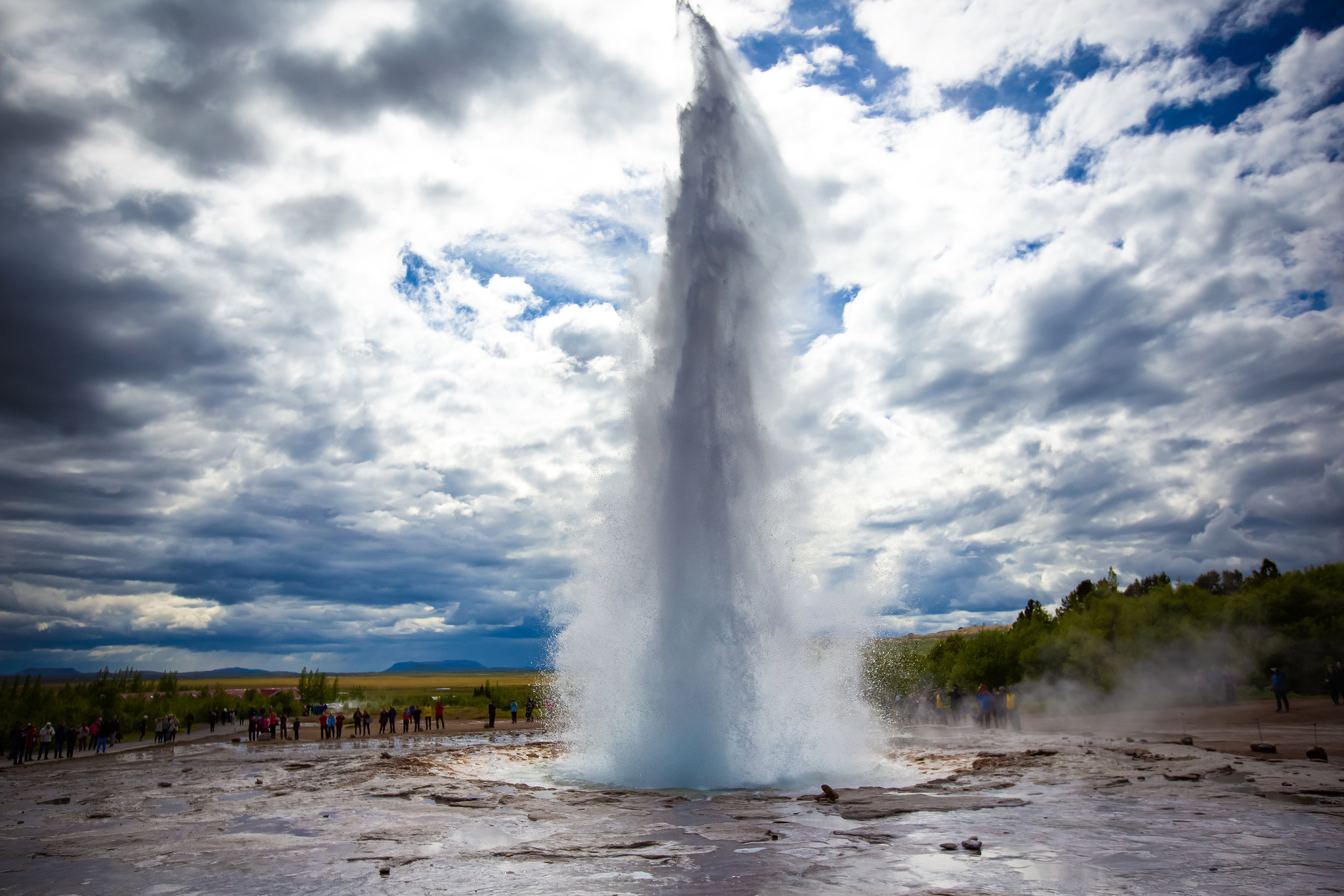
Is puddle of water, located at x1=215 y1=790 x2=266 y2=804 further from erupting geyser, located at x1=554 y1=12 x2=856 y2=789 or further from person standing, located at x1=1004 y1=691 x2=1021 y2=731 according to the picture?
person standing, located at x1=1004 y1=691 x2=1021 y2=731

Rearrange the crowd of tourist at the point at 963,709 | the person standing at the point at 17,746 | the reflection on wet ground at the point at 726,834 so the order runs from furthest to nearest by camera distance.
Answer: the crowd of tourist at the point at 963,709, the person standing at the point at 17,746, the reflection on wet ground at the point at 726,834

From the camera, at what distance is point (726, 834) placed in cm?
1023

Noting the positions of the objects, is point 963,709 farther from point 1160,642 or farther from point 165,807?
point 165,807

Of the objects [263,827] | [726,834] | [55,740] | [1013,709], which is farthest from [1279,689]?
[55,740]

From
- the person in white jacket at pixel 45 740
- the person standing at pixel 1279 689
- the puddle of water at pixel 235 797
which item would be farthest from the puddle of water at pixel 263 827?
the person standing at pixel 1279 689

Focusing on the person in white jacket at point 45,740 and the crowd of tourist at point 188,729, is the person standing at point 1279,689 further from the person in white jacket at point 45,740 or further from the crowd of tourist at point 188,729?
the person in white jacket at point 45,740

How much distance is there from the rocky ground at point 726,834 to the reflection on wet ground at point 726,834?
0.16ft

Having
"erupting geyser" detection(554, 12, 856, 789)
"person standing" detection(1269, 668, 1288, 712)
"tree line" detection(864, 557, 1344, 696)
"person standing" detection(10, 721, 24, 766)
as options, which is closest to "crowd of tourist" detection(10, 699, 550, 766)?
"person standing" detection(10, 721, 24, 766)

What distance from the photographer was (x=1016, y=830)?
10023mm

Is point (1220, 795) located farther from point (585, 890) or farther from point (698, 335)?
point (698, 335)

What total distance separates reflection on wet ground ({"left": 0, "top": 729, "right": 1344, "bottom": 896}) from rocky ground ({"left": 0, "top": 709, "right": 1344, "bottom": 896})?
0.16 feet

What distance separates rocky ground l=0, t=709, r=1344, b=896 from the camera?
25.8ft

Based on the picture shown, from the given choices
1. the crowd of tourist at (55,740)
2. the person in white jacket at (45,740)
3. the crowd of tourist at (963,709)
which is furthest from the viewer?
the crowd of tourist at (963,709)

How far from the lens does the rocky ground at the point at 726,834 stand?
787 cm
